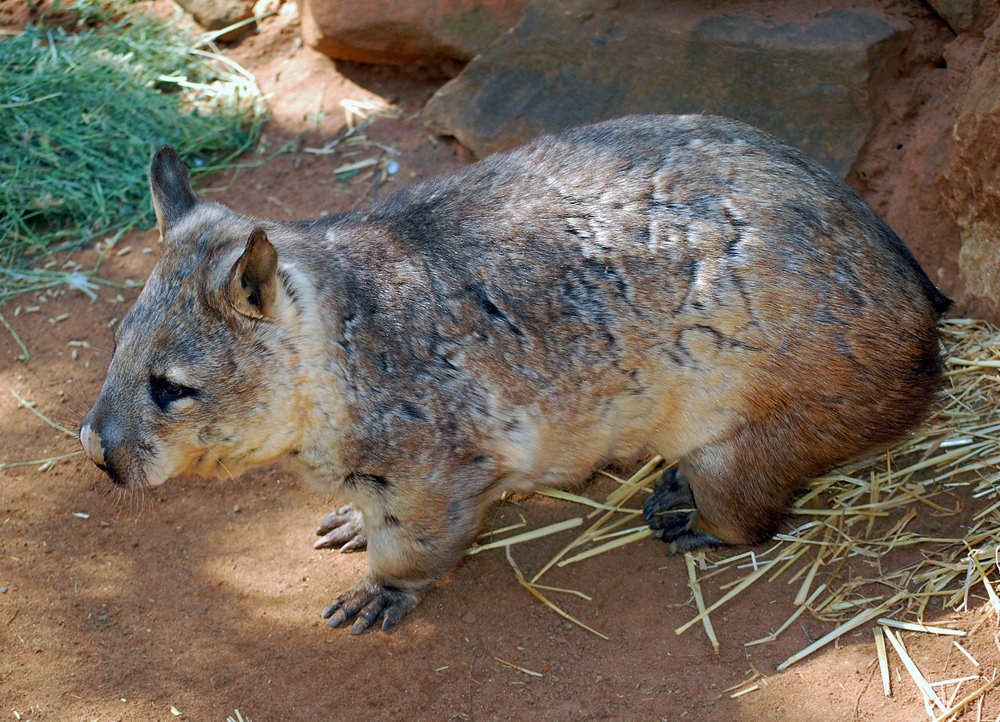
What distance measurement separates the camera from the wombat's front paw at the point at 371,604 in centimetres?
343

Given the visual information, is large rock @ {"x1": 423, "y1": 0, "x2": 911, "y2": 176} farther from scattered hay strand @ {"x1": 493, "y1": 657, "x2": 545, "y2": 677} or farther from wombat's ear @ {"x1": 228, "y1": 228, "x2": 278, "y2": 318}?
scattered hay strand @ {"x1": 493, "y1": 657, "x2": 545, "y2": 677}

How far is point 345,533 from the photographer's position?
12.3 feet

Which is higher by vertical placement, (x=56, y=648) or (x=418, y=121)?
(x=418, y=121)

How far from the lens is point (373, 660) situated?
3305mm

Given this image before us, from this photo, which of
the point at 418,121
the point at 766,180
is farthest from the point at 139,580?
the point at 418,121

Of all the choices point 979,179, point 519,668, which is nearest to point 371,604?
point 519,668

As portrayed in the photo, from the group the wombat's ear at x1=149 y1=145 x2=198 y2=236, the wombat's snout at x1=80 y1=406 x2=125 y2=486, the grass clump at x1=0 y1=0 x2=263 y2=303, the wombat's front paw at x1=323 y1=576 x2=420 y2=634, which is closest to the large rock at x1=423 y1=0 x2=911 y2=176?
the grass clump at x1=0 y1=0 x2=263 y2=303

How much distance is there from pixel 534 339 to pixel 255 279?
94cm

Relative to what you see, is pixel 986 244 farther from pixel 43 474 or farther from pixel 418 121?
pixel 43 474

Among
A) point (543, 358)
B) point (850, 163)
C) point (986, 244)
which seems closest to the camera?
point (543, 358)

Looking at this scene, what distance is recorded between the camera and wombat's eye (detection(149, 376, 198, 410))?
2.90 metres

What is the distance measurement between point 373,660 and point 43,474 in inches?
71.1

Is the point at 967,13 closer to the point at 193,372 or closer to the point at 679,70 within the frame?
the point at 679,70

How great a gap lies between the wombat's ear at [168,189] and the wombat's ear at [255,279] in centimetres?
58
